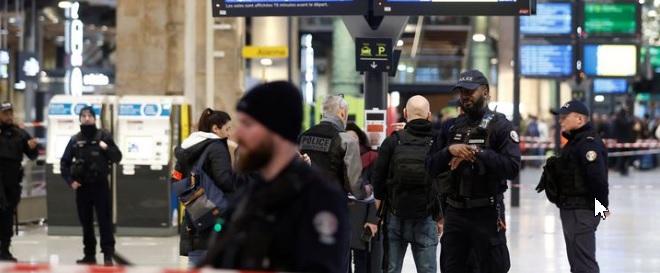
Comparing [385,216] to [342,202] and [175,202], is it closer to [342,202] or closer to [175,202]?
[342,202]

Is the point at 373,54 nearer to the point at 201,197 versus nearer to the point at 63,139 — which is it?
the point at 201,197

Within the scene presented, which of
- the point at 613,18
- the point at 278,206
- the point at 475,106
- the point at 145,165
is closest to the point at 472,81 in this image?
the point at 475,106

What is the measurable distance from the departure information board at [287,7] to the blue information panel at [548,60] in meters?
16.7

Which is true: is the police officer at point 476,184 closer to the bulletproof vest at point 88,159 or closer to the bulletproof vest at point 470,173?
the bulletproof vest at point 470,173

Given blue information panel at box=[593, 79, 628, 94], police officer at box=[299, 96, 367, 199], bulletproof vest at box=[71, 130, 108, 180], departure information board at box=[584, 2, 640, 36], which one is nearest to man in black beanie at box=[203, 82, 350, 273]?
police officer at box=[299, 96, 367, 199]

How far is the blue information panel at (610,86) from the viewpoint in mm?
44531

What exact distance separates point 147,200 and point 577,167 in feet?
28.4

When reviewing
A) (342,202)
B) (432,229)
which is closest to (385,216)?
(432,229)

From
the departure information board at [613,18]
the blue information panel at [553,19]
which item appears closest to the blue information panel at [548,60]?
the blue information panel at [553,19]

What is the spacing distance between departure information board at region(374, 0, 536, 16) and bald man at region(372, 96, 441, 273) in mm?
2796

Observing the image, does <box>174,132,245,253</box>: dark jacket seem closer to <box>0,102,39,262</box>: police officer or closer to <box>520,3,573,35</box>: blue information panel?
<box>0,102,39,262</box>: police officer

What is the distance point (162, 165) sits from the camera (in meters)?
18.0

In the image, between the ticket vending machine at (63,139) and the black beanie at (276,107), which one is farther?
the ticket vending machine at (63,139)

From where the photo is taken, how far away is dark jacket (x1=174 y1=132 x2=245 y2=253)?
9.55 meters
